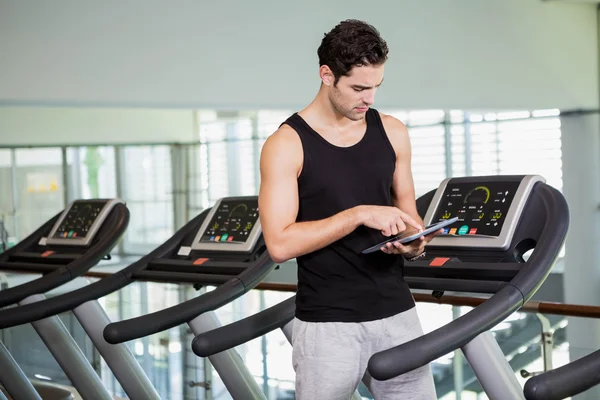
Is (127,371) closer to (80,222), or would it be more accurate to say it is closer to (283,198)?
(80,222)

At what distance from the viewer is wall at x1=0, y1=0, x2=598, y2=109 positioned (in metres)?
5.24

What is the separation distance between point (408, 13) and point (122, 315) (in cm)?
379

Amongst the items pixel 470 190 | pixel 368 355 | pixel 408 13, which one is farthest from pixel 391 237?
pixel 408 13

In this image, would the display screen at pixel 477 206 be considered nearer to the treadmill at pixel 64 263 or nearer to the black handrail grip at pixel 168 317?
the black handrail grip at pixel 168 317

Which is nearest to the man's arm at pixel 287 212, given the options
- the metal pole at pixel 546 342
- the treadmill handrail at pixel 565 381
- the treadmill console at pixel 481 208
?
the treadmill handrail at pixel 565 381

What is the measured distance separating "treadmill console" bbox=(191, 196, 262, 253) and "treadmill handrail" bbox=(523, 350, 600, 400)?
1.43 m

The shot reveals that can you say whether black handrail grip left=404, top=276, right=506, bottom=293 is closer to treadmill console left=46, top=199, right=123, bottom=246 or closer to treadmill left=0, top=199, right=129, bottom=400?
treadmill left=0, top=199, right=129, bottom=400

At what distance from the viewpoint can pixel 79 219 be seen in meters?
3.57

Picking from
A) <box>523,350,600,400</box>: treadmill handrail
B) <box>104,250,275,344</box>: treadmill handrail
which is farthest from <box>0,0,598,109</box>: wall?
<box>523,350,600,400</box>: treadmill handrail

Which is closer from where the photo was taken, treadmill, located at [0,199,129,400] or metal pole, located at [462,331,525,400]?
metal pole, located at [462,331,525,400]

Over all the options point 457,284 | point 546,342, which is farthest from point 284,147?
point 546,342

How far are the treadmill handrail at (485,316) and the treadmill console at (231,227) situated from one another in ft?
3.35

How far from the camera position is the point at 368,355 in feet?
5.92

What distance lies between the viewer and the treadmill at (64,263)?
126 inches
